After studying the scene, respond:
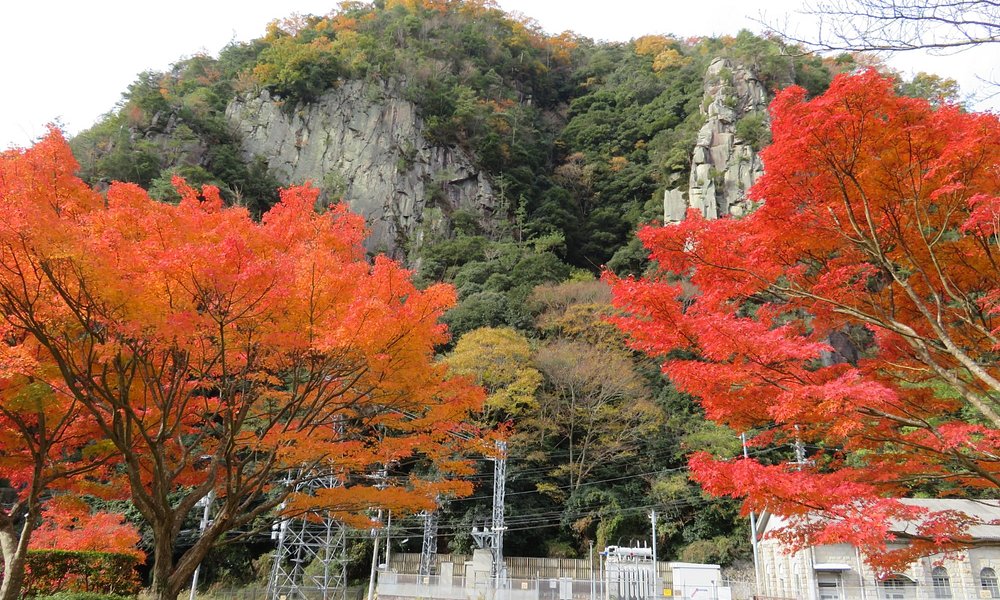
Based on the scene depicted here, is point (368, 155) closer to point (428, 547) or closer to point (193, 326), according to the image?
point (428, 547)

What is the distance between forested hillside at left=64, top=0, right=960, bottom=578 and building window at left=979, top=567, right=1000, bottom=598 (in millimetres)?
7171

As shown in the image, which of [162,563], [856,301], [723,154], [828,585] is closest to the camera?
[856,301]

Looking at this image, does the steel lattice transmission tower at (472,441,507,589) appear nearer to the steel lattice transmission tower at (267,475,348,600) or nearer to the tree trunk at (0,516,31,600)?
the steel lattice transmission tower at (267,475,348,600)

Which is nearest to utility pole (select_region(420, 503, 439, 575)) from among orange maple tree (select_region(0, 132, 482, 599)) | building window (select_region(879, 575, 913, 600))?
orange maple tree (select_region(0, 132, 482, 599))

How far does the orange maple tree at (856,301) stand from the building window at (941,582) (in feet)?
52.1

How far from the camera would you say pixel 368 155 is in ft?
146

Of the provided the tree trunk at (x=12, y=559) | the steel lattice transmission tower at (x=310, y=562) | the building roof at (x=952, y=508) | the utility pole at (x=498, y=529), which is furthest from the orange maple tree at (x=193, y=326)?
the building roof at (x=952, y=508)

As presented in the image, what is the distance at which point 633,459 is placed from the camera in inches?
997

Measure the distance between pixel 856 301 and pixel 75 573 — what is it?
42.2ft

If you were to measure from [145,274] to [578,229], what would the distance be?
38923mm

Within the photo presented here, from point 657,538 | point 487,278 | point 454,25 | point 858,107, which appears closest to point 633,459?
point 657,538

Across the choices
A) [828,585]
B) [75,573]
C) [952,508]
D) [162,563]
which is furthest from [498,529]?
[952,508]

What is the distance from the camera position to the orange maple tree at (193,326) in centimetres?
682

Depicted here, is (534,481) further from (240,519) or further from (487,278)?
(240,519)
